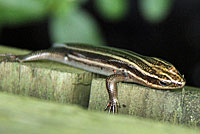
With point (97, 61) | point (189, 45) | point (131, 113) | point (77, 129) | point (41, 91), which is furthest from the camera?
point (189, 45)

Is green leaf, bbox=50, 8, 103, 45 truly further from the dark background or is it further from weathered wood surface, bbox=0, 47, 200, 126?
the dark background

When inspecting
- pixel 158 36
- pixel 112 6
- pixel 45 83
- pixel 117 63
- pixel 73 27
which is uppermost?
pixel 158 36

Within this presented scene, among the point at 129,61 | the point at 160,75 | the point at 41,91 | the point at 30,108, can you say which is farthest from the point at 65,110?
the point at 129,61

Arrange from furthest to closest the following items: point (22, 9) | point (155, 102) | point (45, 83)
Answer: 1. point (22, 9)
2. point (45, 83)
3. point (155, 102)

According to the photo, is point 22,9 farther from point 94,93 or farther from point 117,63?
point 94,93

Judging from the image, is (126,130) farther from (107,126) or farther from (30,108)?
(30,108)

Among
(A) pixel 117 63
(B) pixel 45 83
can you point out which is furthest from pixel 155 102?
(A) pixel 117 63

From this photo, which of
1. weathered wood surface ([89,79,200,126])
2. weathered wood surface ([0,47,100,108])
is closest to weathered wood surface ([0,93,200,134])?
weathered wood surface ([89,79,200,126])
